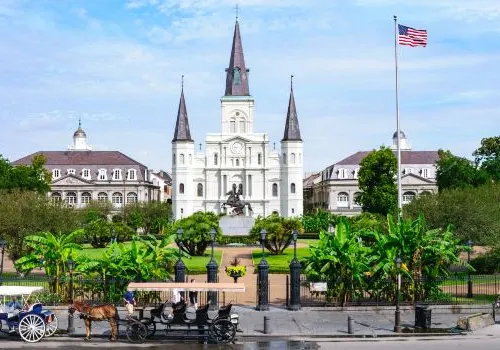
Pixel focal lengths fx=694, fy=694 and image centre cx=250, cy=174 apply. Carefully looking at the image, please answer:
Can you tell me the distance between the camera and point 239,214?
7694cm

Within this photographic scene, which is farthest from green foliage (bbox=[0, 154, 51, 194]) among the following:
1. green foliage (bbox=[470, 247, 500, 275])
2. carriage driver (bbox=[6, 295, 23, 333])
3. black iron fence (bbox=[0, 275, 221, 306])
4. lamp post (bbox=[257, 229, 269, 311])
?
carriage driver (bbox=[6, 295, 23, 333])

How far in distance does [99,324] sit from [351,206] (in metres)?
103

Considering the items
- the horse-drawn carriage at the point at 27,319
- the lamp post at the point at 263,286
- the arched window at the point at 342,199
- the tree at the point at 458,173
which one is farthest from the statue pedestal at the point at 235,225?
the arched window at the point at 342,199

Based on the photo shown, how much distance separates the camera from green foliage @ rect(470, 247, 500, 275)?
30836 millimetres

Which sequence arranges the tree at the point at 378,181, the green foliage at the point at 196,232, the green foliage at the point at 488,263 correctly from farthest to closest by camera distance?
the tree at the point at 378,181, the green foliage at the point at 196,232, the green foliage at the point at 488,263

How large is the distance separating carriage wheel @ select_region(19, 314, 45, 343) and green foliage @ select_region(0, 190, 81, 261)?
19.9 metres

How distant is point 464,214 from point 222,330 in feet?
84.7

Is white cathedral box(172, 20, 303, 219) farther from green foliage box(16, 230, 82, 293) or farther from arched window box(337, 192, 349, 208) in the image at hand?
green foliage box(16, 230, 82, 293)

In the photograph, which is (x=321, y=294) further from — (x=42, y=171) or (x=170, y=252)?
(x=42, y=171)

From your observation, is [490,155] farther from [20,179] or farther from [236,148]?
[20,179]

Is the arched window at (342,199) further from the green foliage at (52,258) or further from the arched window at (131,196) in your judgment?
the green foliage at (52,258)

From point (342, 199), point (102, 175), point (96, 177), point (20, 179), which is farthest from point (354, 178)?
point (20, 179)

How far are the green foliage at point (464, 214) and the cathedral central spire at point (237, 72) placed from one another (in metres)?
72.8

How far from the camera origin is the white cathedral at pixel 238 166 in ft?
364
